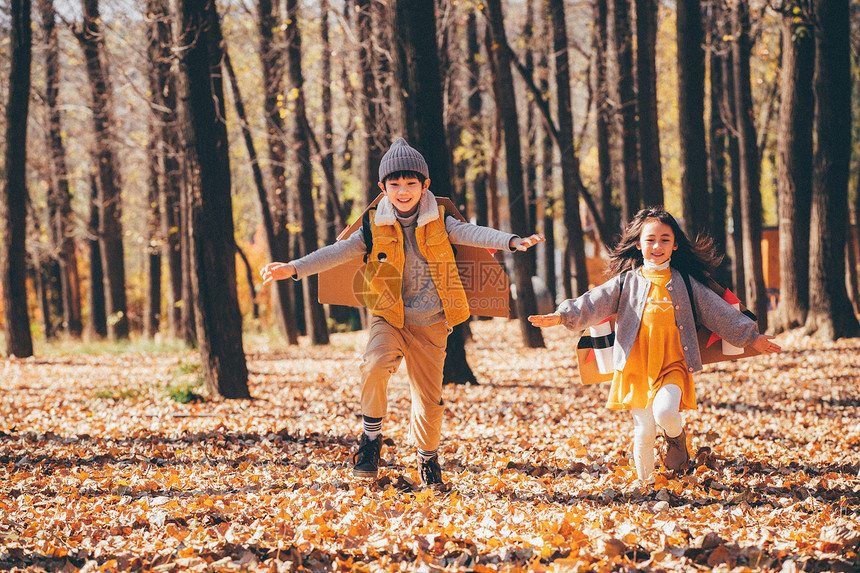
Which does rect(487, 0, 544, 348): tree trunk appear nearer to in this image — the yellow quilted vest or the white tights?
the yellow quilted vest

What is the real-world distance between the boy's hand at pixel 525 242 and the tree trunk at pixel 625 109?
400 inches

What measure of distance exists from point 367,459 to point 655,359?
1.97 metres

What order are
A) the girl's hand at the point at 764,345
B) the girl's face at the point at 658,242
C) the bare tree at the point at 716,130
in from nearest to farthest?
the girl's hand at the point at 764,345
the girl's face at the point at 658,242
the bare tree at the point at 716,130

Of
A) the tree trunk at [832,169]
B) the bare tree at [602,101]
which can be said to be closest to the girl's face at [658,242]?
the tree trunk at [832,169]

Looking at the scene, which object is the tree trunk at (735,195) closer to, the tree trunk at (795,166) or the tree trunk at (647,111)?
the tree trunk at (795,166)

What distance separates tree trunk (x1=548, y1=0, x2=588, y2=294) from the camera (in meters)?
15.5

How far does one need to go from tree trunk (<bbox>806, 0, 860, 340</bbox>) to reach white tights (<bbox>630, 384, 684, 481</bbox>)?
8638 mm

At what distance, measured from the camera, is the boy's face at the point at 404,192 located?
16.2 feet

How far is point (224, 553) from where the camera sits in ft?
12.1

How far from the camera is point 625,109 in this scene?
608 inches

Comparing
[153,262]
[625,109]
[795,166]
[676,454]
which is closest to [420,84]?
[676,454]

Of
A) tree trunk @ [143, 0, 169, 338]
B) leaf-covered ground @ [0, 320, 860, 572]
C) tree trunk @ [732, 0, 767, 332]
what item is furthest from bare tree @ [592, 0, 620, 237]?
tree trunk @ [143, 0, 169, 338]

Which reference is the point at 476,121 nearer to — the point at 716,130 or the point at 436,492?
the point at 716,130

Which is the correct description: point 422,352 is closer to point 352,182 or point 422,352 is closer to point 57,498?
point 57,498
